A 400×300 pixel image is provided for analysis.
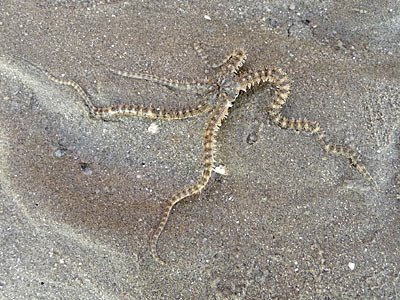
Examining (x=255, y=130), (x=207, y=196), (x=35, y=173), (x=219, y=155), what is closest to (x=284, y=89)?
(x=255, y=130)

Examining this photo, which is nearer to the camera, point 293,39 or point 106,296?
point 106,296

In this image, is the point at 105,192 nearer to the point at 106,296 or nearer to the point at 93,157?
the point at 93,157

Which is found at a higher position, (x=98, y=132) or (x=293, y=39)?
(x=293, y=39)

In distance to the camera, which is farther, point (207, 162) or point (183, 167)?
point (183, 167)

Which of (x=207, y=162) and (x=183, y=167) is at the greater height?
(x=207, y=162)

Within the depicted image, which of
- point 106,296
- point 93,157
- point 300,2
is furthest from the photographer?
point 300,2

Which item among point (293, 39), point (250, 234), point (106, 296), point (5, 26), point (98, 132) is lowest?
point (106, 296)

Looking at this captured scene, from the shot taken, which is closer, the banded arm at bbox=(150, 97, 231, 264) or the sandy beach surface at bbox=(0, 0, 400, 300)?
the sandy beach surface at bbox=(0, 0, 400, 300)

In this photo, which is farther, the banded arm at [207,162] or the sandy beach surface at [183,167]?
the banded arm at [207,162]
